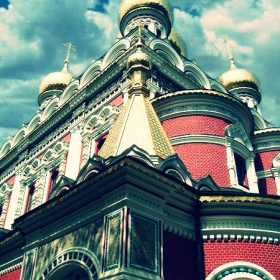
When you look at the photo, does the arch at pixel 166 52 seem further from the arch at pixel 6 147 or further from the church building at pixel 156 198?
the arch at pixel 6 147

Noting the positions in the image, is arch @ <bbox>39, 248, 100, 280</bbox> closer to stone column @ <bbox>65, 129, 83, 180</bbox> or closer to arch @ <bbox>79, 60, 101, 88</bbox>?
stone column @ <bbox>65, 129, 83, 180</bbox>

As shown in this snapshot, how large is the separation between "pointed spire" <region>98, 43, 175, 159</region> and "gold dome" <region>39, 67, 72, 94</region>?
13.0 metres

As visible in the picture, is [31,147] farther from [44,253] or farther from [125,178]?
[125,178]

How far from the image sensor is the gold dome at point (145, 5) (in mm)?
17172

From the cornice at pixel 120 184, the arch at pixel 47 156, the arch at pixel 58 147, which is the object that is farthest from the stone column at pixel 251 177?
the arch at pixel 47 156

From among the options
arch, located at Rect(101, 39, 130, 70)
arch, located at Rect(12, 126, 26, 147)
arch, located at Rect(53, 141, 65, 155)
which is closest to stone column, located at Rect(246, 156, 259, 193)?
arch, located at Rect(101, 39, 130, 70)

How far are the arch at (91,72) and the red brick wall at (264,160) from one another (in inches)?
254

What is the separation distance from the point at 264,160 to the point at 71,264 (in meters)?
8.10

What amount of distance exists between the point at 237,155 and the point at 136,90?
3.81 m

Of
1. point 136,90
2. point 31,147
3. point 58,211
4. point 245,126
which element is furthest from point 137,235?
point 31,147

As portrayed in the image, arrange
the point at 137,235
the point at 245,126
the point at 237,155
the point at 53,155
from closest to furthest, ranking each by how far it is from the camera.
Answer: the point at 137,235 → the point at 237,155 → the point at 245,126 → the point at 53,155

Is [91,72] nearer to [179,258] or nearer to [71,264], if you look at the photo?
[71,264]

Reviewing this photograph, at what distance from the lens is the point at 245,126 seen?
11562 mm

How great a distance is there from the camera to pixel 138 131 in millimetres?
7191
